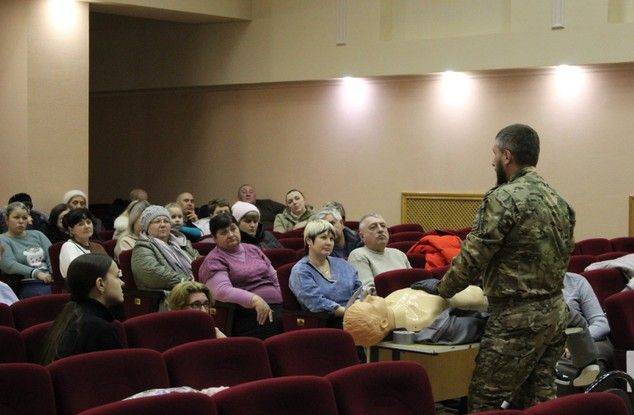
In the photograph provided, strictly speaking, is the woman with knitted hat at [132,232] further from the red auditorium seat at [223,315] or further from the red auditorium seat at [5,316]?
the red auditorium seat at [5,316]

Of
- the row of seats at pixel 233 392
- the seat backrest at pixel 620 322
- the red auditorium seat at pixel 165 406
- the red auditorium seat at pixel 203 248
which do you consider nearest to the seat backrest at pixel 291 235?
the red auditorium seat at pixel 203 248

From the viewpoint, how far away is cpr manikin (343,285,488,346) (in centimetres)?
518

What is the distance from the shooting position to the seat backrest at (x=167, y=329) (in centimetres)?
498

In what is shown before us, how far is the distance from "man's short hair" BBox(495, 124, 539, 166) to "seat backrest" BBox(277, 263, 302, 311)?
2.54 metres

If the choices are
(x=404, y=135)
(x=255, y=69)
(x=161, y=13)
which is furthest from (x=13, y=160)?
(x=404, y=135)

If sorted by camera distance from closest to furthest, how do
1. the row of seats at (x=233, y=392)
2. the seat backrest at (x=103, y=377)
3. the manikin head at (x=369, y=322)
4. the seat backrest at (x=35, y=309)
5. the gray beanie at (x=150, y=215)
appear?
1. the row of seats at (x=233, y=392)
2. the seat backrest at (x=103, y=377)
3. the manikin head at (x=369, y=322)
4. the seat backrest at (x=35, y=309)
5. the gray beanie at (x=150, y=215)

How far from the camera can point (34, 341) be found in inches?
191

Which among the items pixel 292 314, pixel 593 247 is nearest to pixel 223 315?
pixel 292 314

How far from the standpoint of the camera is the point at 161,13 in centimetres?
1347

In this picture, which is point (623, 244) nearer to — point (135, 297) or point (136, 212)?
point (136, 212)

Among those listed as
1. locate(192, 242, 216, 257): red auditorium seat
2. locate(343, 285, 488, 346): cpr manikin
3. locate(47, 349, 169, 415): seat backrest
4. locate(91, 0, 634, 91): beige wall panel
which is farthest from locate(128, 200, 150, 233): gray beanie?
locate(91, 0, 634, 91): beige wall panel

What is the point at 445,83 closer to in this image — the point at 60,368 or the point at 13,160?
the point at 13,160

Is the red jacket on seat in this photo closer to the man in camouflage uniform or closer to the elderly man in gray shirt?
the elderly man in gray shirt

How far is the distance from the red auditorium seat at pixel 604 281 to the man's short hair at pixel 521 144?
2859 mm
